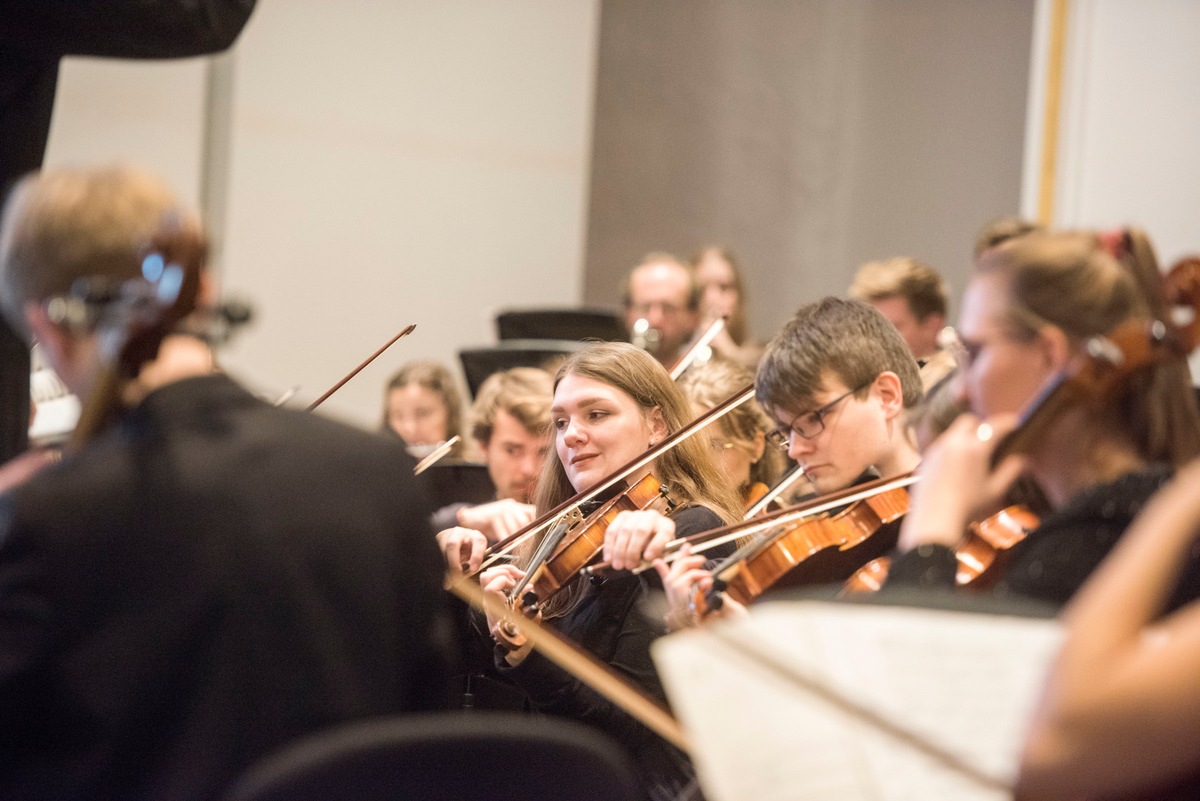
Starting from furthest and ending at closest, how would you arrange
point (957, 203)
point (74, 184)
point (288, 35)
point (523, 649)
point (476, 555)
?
1. point (957, 203)
2. point (288, 35)
3. point (476, 555)
4. point (523, 649)
5. point (74, 184)

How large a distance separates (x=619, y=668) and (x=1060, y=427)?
95 cm

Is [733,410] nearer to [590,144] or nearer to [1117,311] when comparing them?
[1117,311]

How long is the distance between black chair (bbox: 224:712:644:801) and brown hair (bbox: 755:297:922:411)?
1.06 metres

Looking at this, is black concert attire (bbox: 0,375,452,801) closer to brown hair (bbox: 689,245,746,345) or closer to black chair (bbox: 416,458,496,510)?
black chair (bbox: 416,458,496,510)

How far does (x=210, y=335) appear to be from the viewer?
4.78 ft

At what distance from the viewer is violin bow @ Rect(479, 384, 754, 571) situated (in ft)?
7.48

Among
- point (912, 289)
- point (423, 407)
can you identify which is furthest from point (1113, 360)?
point (423, 407)

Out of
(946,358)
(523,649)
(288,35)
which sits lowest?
(523,649)

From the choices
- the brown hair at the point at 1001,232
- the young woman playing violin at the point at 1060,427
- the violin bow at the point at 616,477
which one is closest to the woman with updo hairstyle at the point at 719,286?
the brown hair at the point at 1001,232

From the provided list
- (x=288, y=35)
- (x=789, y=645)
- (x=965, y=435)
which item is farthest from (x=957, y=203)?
(x=789, y=645)

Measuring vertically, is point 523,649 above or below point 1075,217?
below

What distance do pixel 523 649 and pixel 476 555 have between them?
27 centimetres

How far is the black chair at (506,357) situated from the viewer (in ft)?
11.5

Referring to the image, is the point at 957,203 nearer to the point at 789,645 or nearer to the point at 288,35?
the point at 288,35
